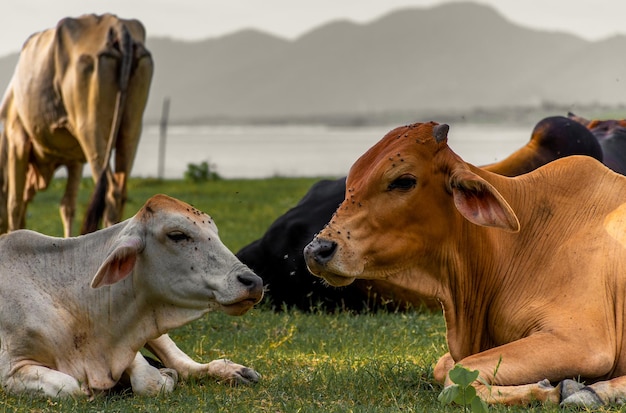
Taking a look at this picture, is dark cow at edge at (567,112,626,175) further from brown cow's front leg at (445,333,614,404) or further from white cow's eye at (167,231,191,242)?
white cow's eye at (167,231,191,242)

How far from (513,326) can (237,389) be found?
1465mm

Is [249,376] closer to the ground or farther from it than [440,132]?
closer to the ground

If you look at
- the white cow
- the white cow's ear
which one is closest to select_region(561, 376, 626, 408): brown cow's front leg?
the white cow

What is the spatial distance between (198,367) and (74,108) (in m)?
7.12

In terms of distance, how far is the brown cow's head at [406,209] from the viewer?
517 centimetres

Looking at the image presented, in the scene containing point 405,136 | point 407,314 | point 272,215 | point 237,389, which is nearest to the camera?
point 405,136

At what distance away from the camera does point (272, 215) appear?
54.5 ft

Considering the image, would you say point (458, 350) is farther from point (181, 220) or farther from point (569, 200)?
point (181, 220)

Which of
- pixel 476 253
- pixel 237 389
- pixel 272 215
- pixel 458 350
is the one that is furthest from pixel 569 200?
pixel 272 215

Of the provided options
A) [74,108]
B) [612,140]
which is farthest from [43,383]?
[74,108]

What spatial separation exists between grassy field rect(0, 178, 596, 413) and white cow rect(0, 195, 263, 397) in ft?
0.51

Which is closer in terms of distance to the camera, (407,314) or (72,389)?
(72,389)

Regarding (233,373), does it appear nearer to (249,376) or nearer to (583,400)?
(249,376)

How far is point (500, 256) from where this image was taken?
559 centimetres
